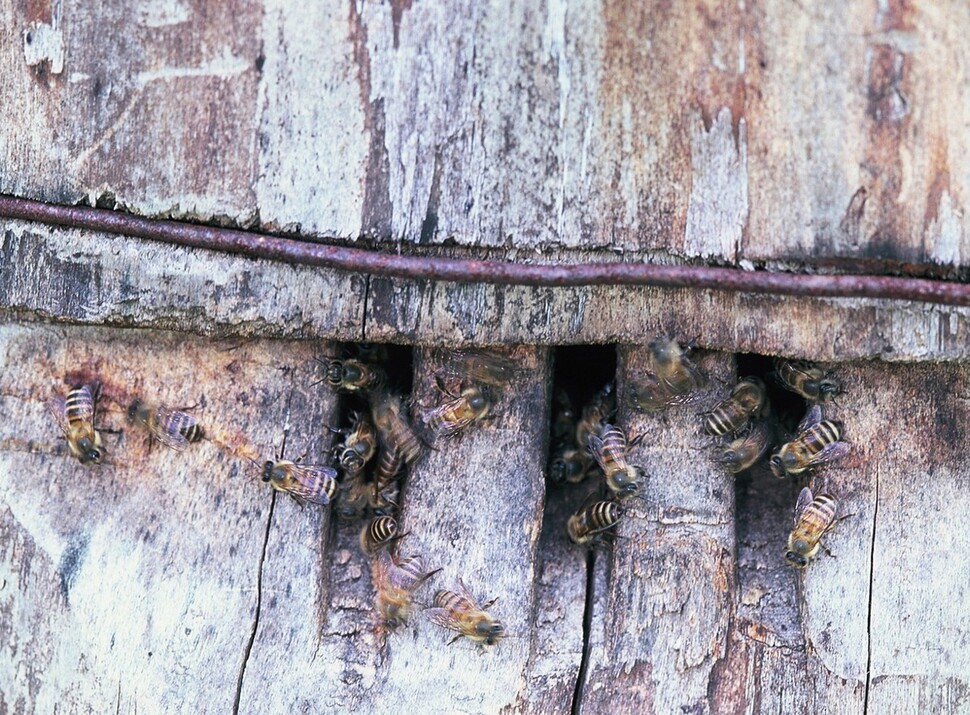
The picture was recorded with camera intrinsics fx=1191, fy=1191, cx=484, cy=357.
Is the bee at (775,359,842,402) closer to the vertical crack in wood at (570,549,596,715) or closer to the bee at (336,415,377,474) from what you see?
the vertical crack in wood at (570,549,596,715)

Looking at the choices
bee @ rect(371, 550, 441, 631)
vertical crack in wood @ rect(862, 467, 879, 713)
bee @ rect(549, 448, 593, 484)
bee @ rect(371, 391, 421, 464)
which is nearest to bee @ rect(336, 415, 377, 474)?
bee @ rect(371, 391, 421, 464)

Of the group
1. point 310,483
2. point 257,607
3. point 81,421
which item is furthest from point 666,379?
point 81,421

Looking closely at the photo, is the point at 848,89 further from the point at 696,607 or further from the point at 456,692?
the point at 456,692

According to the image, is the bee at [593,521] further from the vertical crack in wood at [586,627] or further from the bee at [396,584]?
the bee at [396,584]

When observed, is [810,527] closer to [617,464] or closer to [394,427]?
[617,464]

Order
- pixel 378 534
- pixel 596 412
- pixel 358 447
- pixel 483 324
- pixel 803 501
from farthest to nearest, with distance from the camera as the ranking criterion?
pixel 596 412, pixel 358 447, pixel 378 534, pixel 803 501, pixel 483 324

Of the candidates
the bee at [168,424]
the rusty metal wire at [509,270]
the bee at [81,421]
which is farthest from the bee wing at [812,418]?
the bee at [81,421]
